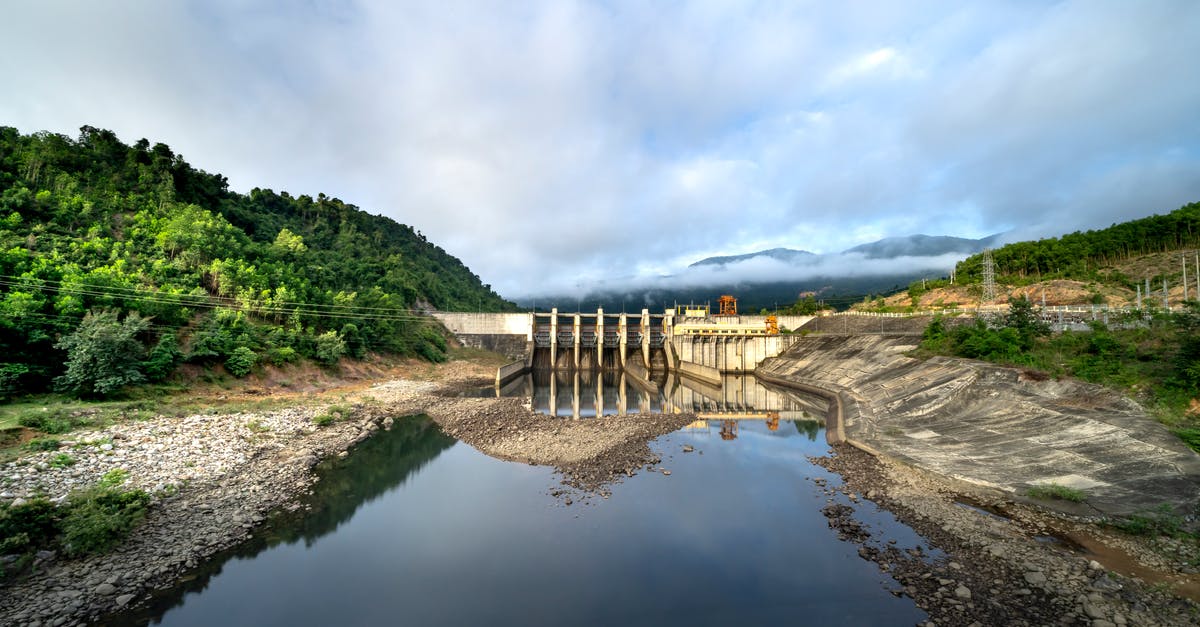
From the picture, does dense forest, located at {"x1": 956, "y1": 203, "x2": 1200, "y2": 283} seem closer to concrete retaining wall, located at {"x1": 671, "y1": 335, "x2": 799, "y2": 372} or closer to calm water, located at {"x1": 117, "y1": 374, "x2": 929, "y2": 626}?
concrete retaining wall, located at {"x1": 671, "y1": 335, "x2": 799, "y2": 372}

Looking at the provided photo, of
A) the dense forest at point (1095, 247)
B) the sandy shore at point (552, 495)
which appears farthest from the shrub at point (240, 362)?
the dense forest at point (1095, 247)

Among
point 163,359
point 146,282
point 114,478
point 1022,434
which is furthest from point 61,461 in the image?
point 1022,434

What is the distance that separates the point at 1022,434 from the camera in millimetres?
16281

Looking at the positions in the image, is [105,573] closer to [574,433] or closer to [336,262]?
[574,433]

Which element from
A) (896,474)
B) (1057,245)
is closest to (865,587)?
(896,474)

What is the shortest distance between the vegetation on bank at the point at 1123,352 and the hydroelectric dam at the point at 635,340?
22939mm

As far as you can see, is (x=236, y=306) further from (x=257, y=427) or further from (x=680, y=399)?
(x=680, y=399)

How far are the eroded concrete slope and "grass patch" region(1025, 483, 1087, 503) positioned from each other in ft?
0.72

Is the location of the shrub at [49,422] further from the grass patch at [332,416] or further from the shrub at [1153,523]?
the shrub at [1153,523]

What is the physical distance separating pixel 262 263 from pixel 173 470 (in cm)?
2979

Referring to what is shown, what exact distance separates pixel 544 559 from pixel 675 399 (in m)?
26.7

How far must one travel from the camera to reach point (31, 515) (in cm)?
1070

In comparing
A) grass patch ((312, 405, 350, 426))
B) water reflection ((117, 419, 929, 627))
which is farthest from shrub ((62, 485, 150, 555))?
grass patch ((312, 405, 350, 426))

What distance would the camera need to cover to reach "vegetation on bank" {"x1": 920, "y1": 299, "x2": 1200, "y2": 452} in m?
14.7
